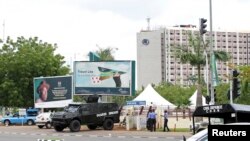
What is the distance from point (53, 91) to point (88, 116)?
1295 centimetres

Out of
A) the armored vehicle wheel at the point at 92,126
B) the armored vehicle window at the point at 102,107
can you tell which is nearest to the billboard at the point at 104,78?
the armored vehicle wheel at the point at 92,126

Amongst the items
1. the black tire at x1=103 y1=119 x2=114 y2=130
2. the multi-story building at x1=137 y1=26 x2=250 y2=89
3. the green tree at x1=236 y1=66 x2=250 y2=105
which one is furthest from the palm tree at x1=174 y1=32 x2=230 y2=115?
the multi-story building at x1=137 y1=26 x2=250 y2=89

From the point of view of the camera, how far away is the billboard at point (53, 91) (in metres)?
51.2

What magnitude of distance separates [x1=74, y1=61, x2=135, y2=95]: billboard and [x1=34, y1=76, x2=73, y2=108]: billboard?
1.80 metres

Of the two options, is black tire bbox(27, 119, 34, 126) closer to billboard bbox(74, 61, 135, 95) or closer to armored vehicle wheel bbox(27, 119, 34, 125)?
armored vehicle wheel bbox(27, 119, 34, 125)

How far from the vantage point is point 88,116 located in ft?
130

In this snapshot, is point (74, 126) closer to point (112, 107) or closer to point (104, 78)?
point (112, 107)

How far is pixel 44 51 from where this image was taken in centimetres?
6103

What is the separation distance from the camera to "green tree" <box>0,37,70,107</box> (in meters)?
58.3

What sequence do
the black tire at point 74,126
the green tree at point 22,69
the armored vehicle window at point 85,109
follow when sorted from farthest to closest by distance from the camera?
the green tree at point 22,69 < the armored vehicle window at point 85,109 < the black tire at point 74,126

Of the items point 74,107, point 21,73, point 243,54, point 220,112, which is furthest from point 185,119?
point 243,54

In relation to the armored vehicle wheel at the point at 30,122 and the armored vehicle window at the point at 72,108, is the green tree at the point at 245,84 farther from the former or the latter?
the armored vehicle wheel at the point at 30,122

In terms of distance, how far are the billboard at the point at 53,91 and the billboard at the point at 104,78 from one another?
1802 mm

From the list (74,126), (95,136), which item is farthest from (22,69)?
(95,136)
